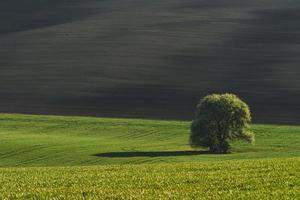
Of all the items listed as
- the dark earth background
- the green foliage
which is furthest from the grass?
the green foliage

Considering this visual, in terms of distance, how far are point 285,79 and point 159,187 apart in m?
96.8

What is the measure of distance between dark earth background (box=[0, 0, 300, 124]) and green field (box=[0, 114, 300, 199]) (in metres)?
12.5

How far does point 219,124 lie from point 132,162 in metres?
17.7

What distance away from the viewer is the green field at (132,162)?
63.3 feet

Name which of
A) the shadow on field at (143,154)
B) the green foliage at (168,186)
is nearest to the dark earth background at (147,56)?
the shadow on field at (143,154)

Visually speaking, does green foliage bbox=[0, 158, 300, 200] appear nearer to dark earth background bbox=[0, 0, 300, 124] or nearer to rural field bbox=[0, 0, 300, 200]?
rural field bbox=[0, 0, 300, 200]

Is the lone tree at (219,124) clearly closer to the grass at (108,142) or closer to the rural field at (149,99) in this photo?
the rural field at (149,99)

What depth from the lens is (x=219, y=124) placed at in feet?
233

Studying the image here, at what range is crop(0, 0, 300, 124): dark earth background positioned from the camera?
106m

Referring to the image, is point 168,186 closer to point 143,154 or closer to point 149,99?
point 143,154

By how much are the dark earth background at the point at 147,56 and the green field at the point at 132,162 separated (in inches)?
492

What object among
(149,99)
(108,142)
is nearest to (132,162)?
(108,142)

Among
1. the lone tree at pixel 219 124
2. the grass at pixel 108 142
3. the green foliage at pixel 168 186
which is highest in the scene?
the green foliage at pixel 168 186

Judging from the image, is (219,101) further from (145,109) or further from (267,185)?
(267,185)
